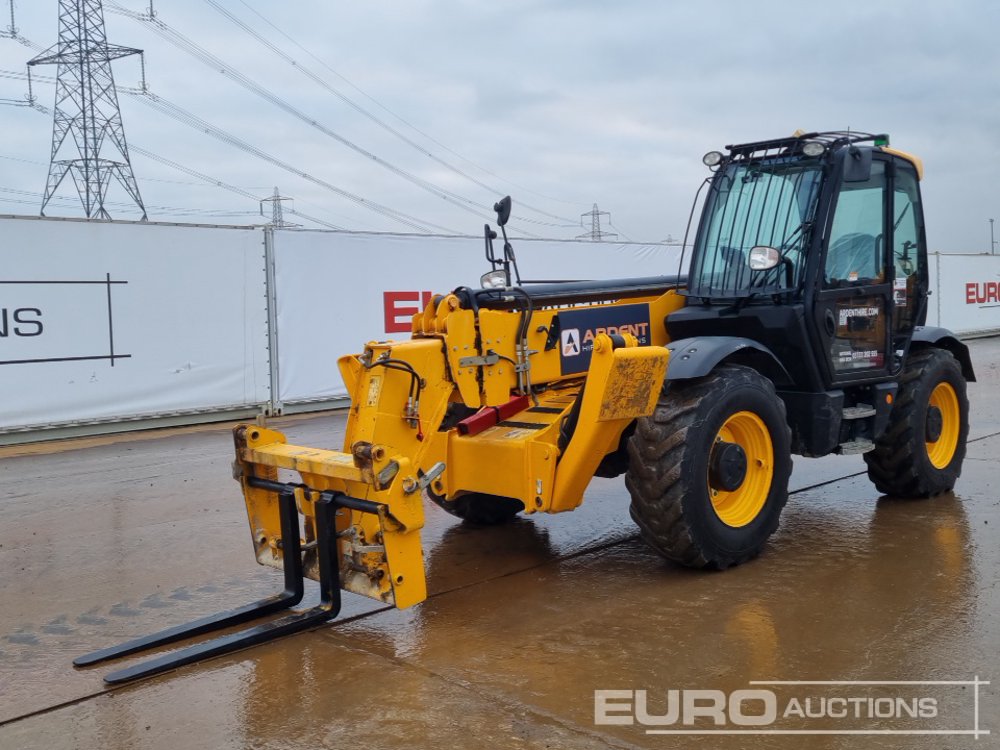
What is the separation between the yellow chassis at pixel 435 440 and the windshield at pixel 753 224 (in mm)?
1332

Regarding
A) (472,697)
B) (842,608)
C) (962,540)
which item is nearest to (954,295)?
(962,540)

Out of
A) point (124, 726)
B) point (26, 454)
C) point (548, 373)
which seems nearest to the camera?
point (124, 726)

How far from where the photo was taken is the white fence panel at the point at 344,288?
1305 cm

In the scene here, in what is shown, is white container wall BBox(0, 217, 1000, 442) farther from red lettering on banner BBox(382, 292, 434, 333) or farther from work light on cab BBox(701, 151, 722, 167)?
work light on cab BBox(701, 151, 722, 167)

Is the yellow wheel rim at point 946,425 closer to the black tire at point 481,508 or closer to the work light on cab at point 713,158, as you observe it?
the work light on cab at point 713,158

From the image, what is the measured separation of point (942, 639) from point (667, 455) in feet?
4.90

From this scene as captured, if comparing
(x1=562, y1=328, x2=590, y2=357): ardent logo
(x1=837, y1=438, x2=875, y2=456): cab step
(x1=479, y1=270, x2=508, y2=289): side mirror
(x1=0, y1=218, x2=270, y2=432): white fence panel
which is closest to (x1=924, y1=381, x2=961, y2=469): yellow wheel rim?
(x1=837, y1=438, x2=875, y2=456): cab step

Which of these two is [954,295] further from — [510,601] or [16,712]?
[16,712]

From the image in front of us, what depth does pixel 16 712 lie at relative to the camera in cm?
380

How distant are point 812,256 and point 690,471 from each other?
5.96 ft

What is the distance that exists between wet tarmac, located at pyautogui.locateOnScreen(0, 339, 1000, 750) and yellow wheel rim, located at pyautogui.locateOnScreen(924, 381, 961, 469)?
33 cm

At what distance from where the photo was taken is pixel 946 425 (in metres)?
7.30

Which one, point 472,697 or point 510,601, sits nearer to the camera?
point 472,697

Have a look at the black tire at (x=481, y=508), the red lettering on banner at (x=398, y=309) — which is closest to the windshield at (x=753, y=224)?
the black tire at (x=481, y=508)
